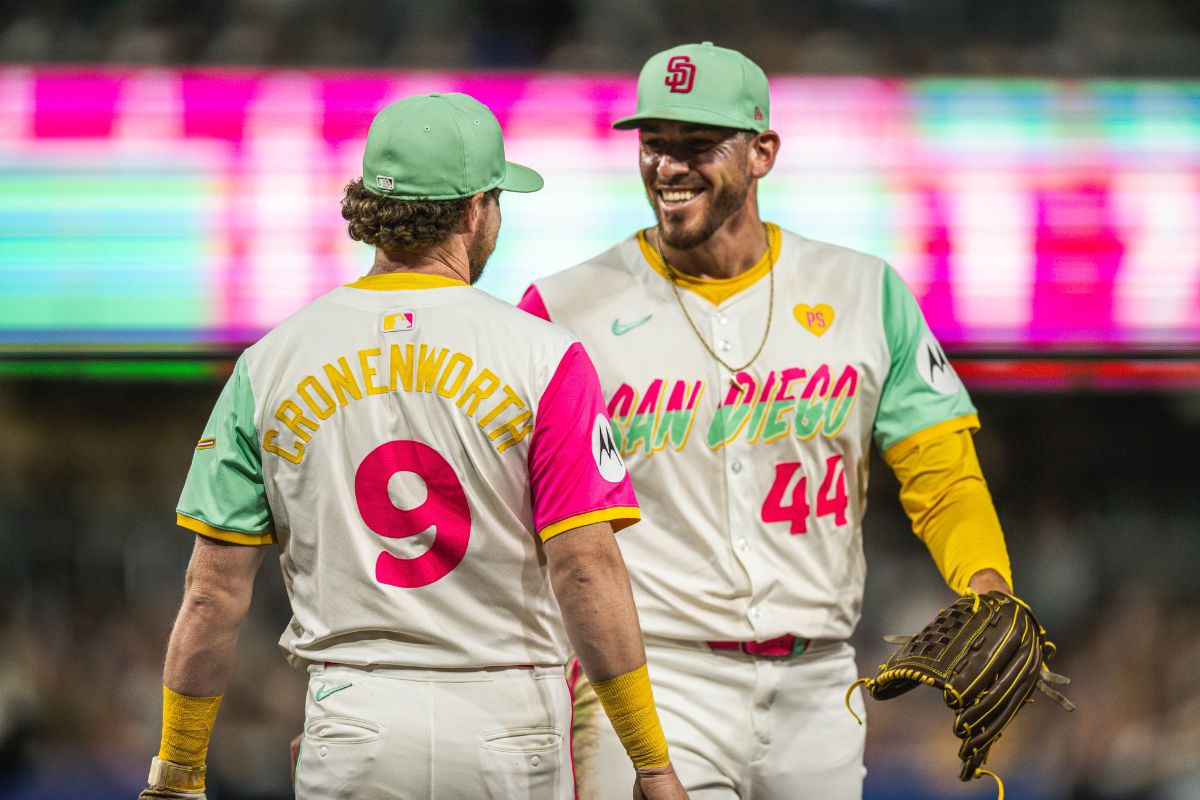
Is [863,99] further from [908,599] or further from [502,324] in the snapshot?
[502,324]

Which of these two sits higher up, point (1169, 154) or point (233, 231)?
point (1169, 154)

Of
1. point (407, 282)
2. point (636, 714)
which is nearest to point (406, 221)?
point (407, 282)

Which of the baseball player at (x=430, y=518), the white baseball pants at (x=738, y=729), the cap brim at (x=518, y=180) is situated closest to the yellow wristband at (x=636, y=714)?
the baseball player at (x=430, y=518)

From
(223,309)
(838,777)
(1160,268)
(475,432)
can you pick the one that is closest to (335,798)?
(475,432)

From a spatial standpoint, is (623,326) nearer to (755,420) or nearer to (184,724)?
(755,420)

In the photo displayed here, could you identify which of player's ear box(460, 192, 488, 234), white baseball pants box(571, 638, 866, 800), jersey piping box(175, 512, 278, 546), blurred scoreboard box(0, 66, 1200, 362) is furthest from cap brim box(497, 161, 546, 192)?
blurred scoreboard box(0, 66, 1200, 362)

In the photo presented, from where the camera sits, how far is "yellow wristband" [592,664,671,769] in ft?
6.88

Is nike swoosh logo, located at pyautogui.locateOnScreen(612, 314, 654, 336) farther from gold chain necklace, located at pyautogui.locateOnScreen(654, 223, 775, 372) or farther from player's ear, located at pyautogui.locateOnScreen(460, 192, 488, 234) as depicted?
player's ear, located at pyautogui.locateOnScreen(460, 192, 488, 234)

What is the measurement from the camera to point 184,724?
87.7 inches

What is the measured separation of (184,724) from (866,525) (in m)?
2.81

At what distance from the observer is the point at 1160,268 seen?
4.16 m

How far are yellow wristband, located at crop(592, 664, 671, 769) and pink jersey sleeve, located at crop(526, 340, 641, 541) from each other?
0.79ft

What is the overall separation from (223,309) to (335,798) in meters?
2.28

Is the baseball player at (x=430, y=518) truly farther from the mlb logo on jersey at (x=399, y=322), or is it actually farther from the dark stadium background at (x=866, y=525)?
the dark stadium background at (x=866, y=525)
